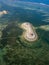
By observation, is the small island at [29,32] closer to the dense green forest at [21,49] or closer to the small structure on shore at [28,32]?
the small structure on shore at [28,32]

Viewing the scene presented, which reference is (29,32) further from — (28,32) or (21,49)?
(21,49)

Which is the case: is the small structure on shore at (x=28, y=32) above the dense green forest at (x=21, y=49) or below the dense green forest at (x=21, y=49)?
above

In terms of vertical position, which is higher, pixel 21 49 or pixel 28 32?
pixel 28 32

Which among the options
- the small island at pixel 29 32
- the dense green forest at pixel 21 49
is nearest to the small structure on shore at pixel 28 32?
the small island at pixel 29 32

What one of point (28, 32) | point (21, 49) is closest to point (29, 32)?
point (28, 32)

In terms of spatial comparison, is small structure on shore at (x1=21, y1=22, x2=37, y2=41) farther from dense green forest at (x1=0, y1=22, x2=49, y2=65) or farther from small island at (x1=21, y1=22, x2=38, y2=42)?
dense green forest at (x1=0, y1=22, x2=49, y2=65)

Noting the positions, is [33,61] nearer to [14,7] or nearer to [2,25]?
[2,25]

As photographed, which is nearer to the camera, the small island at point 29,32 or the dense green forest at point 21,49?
the dense green forest at point 21,49

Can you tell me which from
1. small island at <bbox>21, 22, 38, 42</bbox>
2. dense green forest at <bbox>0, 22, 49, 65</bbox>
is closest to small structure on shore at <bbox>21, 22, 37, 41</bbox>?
small island at <bbox>21, 22, 38, 42</bbox>
